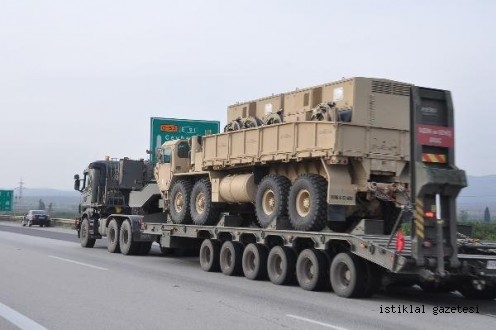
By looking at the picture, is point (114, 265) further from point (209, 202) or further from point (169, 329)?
point (169, 329)

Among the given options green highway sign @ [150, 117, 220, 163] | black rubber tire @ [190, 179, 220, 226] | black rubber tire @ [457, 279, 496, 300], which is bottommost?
black rubber tire @ [457, 279, 496, 300]

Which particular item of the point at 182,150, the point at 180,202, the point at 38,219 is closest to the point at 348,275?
the point at 180,202

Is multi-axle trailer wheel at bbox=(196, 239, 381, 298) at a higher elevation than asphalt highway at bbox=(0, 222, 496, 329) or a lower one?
higher

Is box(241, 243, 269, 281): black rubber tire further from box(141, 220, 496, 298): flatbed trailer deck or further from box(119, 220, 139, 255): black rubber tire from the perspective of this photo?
box(119, 220, 139, 255): black rubber tire

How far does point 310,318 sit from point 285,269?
3980 mm

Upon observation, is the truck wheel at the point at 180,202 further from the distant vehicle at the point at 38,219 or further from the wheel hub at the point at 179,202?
the distant vehicle at the point at 38,219

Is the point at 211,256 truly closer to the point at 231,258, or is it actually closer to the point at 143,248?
the point at 231,258

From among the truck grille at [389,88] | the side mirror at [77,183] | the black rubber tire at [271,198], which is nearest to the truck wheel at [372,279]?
the black rubber tire at [271,198]

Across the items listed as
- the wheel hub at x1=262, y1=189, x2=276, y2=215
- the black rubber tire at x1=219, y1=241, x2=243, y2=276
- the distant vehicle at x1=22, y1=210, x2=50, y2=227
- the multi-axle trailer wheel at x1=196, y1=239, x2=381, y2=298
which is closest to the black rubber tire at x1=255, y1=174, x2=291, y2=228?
the wheel hub at x1=262, y1=189, x2=276, y2=215

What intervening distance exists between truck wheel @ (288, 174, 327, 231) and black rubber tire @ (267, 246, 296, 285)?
0.59 metres

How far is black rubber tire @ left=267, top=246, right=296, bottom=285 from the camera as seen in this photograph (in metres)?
13.7

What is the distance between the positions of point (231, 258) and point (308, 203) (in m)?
3.09

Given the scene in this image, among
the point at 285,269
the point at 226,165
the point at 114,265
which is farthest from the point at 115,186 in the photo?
the point at 285,269

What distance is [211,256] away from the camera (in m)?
16.7
